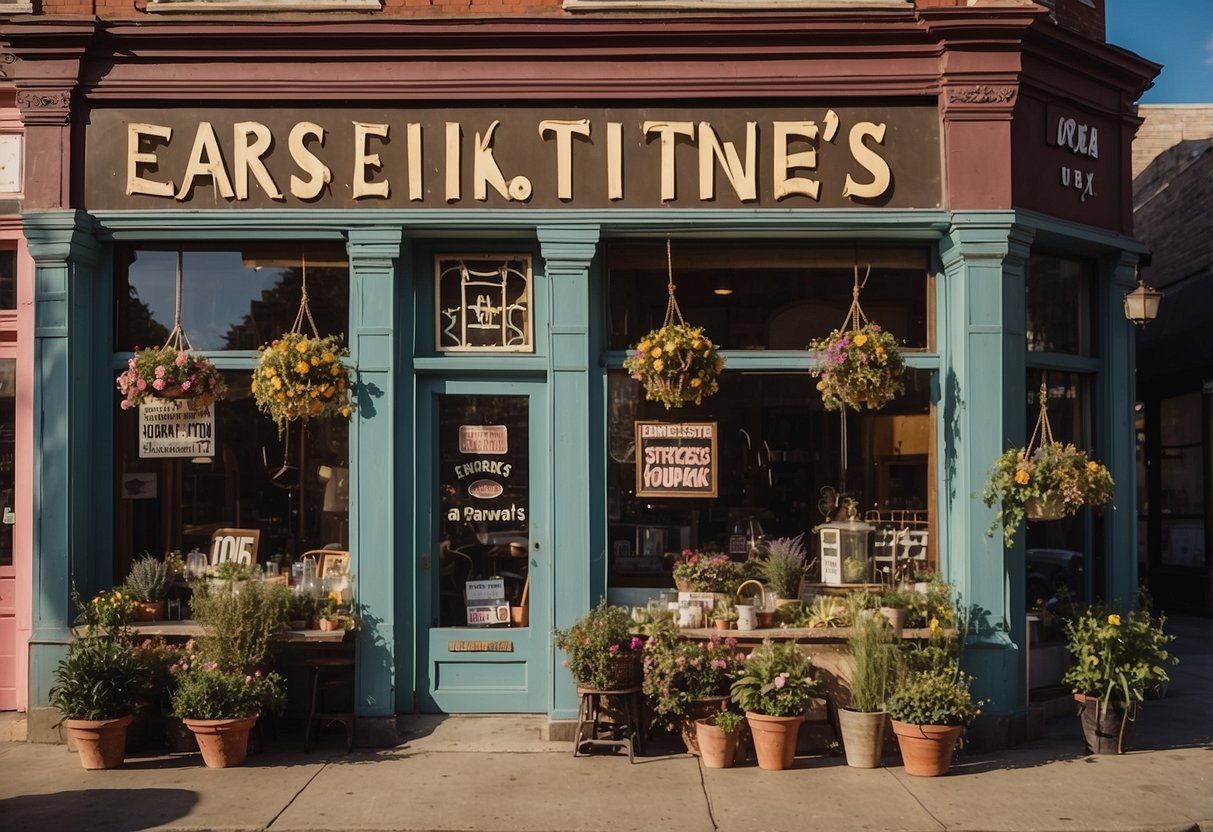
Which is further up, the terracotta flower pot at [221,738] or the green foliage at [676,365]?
the green foliage at [676,365]

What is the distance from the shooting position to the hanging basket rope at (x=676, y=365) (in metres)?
7.84

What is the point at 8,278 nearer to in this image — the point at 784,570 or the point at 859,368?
the point at 784,570

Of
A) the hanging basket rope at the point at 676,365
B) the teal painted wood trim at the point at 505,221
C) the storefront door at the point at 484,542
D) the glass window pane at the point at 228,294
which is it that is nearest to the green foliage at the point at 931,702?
the hanging basket rope at the point at 676,365

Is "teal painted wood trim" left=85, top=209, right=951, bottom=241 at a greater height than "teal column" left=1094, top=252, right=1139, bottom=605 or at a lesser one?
greater

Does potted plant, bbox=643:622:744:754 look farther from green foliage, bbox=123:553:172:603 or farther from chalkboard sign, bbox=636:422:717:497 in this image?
green foliage, bbox=123:553:172:603

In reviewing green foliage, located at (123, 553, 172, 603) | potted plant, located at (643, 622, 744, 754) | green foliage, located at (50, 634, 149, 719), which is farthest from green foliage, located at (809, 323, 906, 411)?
green foliage, located at (50, 634, 149, 719)

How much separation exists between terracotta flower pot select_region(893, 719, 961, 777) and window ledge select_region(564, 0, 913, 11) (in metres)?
5.17

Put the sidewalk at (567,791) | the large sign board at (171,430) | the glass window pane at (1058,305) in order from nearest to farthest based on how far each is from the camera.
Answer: the sidewalk at (567,791) < the large sign board at (171,430) < the glass window pane at (1058,305)

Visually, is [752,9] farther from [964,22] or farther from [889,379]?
[889,379]

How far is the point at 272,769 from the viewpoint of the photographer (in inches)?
287

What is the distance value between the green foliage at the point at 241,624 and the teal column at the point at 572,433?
2.00m

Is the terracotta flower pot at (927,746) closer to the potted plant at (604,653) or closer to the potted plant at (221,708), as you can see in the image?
the potted plant at (604,653)

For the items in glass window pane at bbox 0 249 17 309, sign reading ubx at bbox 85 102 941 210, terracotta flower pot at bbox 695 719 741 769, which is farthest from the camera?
glass window pane at bbox 0 249 17 309

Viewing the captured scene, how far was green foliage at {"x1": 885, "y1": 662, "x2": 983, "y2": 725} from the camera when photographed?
279 inches
